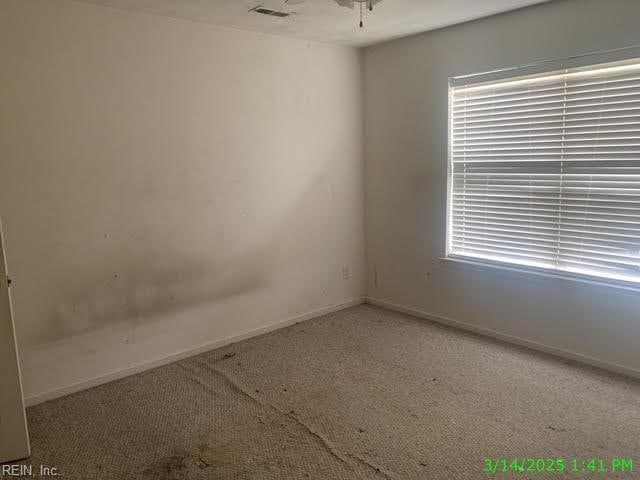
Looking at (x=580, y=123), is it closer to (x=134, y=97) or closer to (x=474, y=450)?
(x=474, y=450)

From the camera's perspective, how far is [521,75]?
3.24 metres

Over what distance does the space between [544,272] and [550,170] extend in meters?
0.71

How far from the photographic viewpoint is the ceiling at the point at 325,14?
2.86m

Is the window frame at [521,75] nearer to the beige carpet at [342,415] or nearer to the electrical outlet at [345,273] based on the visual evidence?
the beige carpet at [342,415]

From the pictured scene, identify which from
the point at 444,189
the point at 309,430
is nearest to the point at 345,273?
the point at 444,189

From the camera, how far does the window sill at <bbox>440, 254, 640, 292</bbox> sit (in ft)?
9.71

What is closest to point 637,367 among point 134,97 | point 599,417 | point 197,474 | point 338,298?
point 599,417

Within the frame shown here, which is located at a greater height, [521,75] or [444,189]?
[521,75]

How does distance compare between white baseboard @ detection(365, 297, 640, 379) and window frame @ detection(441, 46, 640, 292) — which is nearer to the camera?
window frame @ detection(441, 46, 640, 292)

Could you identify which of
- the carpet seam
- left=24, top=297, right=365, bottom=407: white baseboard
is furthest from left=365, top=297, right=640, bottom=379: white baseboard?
the carpet seam

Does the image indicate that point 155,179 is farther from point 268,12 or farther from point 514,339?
point 514,339

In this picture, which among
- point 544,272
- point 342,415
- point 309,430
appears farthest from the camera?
point 544,272

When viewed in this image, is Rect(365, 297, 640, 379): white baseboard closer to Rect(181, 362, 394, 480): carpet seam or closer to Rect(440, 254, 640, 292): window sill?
Rect(440, 254, 640, 292): window sill

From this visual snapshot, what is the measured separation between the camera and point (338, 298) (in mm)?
4418
